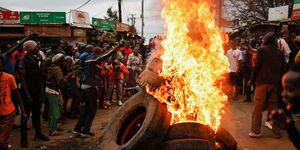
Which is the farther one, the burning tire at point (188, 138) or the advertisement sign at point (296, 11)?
the advertisement sign at point (296, 11)

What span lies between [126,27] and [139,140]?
3339 centimetres

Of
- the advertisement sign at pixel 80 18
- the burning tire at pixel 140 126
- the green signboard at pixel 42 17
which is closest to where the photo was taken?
the burning tire at pixel 140 126

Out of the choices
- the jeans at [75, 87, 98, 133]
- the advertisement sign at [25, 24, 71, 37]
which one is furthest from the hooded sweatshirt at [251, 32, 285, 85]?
the advertisement sign at [25, 24, 71, 37]

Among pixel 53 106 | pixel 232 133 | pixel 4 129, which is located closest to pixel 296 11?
pixel 232 133

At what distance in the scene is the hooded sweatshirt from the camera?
6.68 meters

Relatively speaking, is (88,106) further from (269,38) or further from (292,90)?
(292,90)

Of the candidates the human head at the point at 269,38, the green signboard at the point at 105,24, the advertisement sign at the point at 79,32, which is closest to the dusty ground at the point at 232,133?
the human head at the point at 269,38

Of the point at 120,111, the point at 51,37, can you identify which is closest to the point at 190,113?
the point at 120,111

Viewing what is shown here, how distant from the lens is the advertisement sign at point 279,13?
19.7m

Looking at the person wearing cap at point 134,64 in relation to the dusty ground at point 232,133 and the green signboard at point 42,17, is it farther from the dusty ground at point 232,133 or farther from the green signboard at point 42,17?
the green signboard at point 42,17

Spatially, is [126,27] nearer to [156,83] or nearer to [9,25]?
[9,25]

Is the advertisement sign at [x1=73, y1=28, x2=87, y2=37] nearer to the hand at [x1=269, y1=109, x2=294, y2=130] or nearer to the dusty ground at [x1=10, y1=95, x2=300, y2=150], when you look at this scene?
the dusty ground at [x1=10, y1=95, x2=300, y2=150]

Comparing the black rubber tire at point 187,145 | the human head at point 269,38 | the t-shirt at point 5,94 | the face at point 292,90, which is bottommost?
the black rubber tire at point 187,145

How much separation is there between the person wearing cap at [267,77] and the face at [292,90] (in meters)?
4.74
